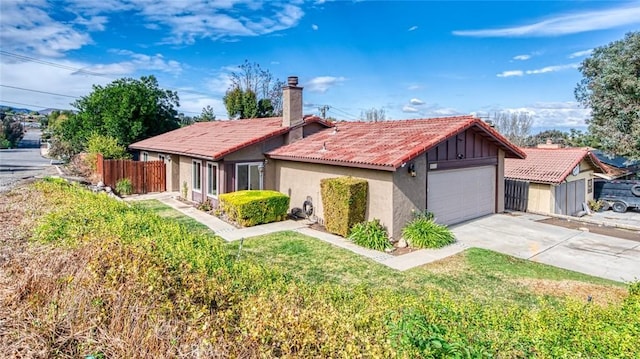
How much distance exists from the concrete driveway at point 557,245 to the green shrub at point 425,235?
0.76m

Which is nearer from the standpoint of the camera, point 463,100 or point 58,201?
point 58,201

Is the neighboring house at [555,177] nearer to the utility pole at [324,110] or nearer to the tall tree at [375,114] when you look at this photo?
the utility pole at [324,110]

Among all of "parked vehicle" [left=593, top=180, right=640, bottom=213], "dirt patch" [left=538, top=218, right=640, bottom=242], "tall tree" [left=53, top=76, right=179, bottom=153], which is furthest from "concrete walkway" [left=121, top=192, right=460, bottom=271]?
"parked vehicle" [left=593, top=180, right=640, bottom=213]

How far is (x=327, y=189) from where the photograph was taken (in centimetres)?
1212

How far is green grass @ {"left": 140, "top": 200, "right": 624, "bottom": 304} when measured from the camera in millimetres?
7739

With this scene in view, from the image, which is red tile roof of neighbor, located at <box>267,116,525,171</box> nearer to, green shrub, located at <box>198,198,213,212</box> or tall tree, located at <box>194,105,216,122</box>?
green shrub, located at <box>198,198,213,212</box>

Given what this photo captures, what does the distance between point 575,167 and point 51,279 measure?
21.1 metres

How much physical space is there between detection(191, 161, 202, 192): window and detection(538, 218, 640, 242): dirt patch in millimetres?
14113

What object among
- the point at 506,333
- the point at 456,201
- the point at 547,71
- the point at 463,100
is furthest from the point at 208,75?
the point at 506,333

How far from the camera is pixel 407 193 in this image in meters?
11.6

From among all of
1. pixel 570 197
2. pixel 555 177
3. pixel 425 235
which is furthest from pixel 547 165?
pixel 425 235

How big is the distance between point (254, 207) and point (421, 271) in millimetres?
6496

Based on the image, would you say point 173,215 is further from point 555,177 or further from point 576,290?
point 555,177

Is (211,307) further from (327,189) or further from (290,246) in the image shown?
(327,189)
